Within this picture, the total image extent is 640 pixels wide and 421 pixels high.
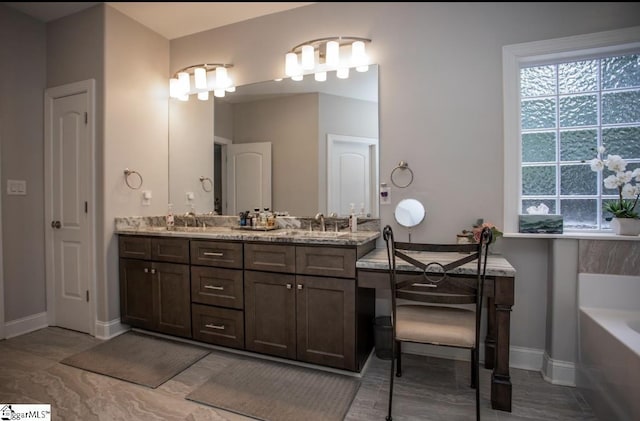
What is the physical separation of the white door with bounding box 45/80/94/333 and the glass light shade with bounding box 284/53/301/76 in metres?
1.65

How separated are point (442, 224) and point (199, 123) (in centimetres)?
232

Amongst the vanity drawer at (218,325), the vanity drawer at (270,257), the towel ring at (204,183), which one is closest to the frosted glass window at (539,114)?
the vanity drawer at (270,257)

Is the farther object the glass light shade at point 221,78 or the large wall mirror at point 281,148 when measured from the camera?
the glass light shade at point 221,78

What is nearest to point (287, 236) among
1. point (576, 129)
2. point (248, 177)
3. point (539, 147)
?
point (248, 177)

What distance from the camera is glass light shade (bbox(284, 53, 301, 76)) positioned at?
2577 mm

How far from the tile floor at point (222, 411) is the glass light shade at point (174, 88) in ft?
7.59

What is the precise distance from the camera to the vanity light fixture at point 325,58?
2410mm

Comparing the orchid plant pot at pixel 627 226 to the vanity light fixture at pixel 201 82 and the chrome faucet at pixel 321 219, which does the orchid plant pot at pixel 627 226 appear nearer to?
the chrome faucet at pixel 321 219

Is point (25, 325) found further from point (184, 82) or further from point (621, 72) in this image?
point (621, 72)

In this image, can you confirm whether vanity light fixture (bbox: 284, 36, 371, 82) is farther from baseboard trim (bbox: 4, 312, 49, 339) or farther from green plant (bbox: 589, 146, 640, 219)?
baseboard trim (bbox: 4, 312, 49, 339)

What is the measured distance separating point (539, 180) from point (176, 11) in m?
3.07

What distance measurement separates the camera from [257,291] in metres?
2.16

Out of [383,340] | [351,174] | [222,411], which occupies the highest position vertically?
[351,174]

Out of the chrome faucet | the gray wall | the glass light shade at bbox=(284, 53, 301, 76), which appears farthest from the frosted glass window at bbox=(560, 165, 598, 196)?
the gray wall
